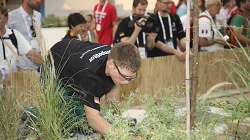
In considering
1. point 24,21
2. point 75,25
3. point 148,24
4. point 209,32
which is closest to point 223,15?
point 209,32

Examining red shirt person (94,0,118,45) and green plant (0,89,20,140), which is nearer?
green plant (0,89,20,140)

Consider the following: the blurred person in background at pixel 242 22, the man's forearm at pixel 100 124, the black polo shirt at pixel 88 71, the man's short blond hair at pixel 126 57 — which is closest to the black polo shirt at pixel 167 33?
the blurred person in background at pixel 242 22

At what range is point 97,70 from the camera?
2764 millimetres

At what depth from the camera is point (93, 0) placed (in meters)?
11.9

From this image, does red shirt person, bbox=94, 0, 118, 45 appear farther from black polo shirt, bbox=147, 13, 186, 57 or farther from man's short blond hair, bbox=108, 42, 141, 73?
man's short blond hair, bbox=108, 42, 141, 73

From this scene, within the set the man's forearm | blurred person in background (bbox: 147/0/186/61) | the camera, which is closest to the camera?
the man's forearm

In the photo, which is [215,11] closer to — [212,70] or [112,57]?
[212,70]

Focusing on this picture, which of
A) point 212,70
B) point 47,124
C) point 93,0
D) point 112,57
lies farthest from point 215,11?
point 93,0

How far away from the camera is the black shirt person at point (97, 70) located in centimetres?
258

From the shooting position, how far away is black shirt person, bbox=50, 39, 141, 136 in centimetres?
258

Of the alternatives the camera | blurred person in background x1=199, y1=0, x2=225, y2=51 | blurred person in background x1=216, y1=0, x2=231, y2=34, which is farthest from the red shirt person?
blurred person in background x1=216, y1=0, x2=231, y2=34

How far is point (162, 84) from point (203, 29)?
0.93 metres

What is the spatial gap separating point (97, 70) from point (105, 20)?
15.3 ft

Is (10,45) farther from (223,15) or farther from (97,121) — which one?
(223,15)
